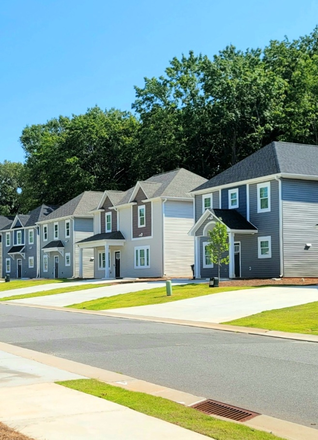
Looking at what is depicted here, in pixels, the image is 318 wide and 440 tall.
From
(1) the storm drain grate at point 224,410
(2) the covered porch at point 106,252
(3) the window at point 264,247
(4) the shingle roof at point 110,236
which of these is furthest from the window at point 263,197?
(1) the storm drain grate at point 224,410

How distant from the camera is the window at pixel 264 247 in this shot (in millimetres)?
38625

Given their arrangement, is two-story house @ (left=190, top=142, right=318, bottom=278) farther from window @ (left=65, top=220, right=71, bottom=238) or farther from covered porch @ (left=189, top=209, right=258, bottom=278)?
window @ (left=65, top=220, right=71, bottom=238)

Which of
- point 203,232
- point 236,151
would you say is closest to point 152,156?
point 236,151

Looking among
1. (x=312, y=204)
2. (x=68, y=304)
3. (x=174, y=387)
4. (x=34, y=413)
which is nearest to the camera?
(x=34, y=413)

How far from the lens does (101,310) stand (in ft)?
93.8

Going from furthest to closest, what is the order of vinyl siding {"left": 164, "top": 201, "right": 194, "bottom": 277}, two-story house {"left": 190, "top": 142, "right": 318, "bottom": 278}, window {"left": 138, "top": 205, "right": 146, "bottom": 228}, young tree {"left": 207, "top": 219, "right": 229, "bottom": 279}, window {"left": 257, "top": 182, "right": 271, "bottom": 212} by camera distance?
window {"left": 138, "top": 205, "right": 146, "bottom": 228} → vinyl siding {"left": 164, "top": 201, "right": 194, "bottom": 277} → window {"left": 257, "top": 182, "right": 271, "bottom": 212} → two-story house {"left": 190, "top": 142, "right": 318, "bottom": 278} → young tree {"left": 207, "top": 219, "right": 229, "bottom": 279}

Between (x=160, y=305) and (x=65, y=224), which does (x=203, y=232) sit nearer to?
(x=160, y=305)

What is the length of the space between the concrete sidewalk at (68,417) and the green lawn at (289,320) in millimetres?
10637

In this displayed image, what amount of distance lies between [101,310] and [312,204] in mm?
17052

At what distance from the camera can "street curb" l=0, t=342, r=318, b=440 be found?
23.1 feet

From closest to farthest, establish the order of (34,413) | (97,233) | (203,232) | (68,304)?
(34,413), (68,304), (203,232), (97,233)

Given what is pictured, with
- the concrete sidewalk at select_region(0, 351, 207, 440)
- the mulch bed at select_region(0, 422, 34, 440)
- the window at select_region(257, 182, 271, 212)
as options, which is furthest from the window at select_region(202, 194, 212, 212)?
the mulch bed at select_region(0, 422, 34, 440)

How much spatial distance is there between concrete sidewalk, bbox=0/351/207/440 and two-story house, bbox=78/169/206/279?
38747 millimetres

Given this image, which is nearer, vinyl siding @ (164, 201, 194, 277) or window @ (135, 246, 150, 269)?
vinyl siding @ (164, 201, 194, 277)
